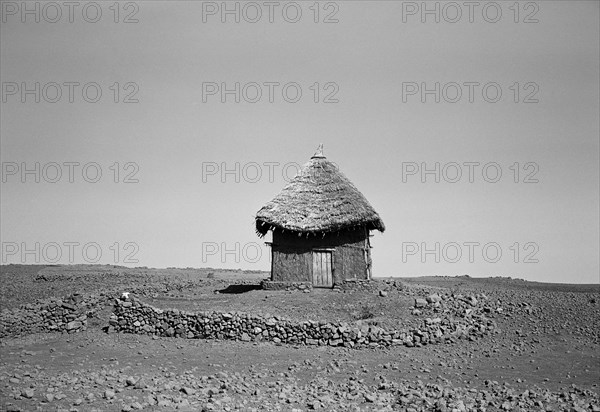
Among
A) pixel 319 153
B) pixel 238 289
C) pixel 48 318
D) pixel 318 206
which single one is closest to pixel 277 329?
pixel 318 206

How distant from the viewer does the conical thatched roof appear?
83.4 ft

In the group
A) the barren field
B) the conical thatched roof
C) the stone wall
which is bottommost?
the barren field

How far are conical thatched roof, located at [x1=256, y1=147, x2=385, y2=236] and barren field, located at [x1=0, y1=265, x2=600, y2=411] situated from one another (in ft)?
9.84

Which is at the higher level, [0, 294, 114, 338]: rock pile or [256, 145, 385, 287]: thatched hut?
[256, 145, 385, 287]: thatched hut

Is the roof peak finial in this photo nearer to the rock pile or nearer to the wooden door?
the wooden door

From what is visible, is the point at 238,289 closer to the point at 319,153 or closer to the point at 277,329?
the point at 319,153

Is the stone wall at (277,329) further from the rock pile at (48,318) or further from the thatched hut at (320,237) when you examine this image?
the thatched hut at (320,237)

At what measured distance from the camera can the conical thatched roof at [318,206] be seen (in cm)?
2541

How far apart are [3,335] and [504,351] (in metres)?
18.0

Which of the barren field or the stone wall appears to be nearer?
the barren field

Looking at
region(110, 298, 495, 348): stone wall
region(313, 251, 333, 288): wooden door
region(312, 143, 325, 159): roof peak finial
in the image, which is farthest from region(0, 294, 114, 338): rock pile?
region(312, 143, 325, 159): roof peak finial

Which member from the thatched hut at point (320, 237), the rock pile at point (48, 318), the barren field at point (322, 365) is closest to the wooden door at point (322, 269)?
the thatched hut at point (320, 237)

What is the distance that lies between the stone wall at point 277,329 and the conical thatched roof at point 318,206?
624 centimetres

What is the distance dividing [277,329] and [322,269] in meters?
6.62
